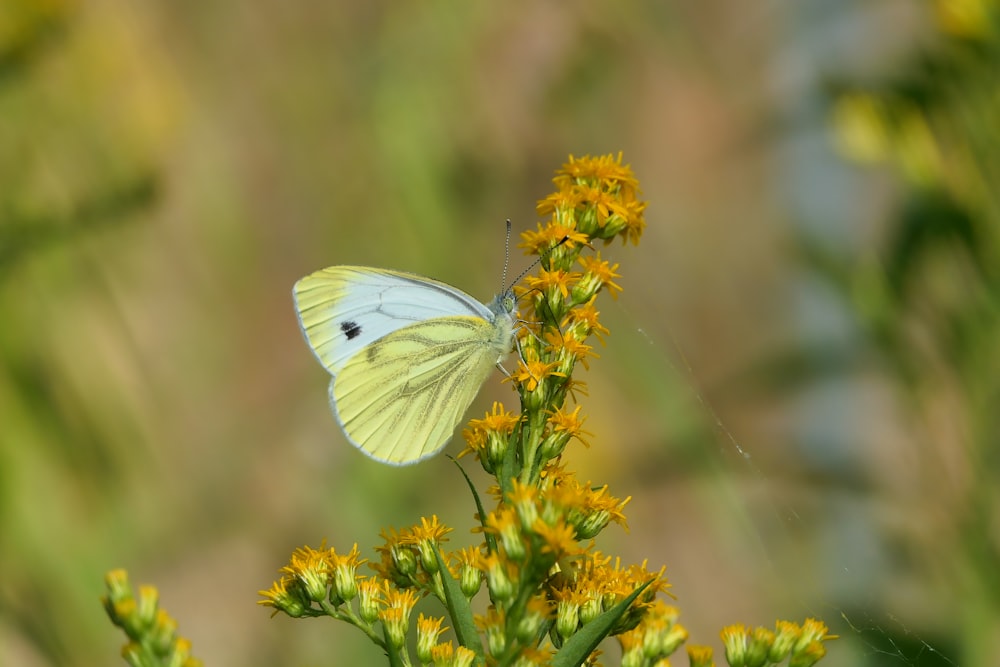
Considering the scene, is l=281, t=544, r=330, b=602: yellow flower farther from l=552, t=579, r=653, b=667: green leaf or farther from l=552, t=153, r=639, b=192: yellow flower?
l=552, t=153, r=639, b=192: yellow flower

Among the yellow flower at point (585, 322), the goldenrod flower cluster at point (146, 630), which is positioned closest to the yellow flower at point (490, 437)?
the yellow flower at point (585, 322)

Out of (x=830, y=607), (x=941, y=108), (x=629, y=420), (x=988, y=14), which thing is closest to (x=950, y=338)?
(x=941, y=108)

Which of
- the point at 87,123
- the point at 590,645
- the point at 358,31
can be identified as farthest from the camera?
the point at 358,31

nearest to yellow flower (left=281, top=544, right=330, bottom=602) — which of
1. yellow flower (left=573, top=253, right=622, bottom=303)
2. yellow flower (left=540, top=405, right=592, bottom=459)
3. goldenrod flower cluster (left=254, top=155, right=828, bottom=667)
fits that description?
goldenrod flower cluster (left=254, top=155, right=828, bottom=667)

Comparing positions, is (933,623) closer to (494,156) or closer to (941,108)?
(941,108)

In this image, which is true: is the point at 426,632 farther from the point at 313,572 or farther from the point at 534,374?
the point at 534,374

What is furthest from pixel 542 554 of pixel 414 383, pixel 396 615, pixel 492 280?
pixel 492 280

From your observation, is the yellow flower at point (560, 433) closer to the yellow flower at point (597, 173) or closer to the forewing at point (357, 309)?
the yellow flower at point (597, 173)
